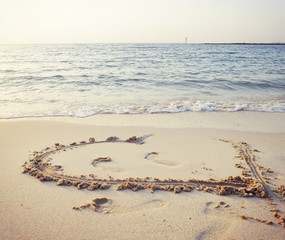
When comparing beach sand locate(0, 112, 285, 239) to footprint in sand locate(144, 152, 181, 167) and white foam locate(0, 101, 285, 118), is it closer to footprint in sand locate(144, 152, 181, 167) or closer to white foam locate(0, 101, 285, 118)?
footprint in sand locate(144, 152, 181, 167)

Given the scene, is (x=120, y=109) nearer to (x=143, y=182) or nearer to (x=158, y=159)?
(x=158, y=159)

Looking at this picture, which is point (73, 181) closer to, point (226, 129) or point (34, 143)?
point (34, 143)

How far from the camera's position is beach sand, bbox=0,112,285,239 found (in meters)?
1.91

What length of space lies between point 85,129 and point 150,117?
175 cm

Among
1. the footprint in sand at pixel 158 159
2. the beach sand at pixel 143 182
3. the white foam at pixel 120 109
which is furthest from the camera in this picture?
the white foam at pixel 120 109

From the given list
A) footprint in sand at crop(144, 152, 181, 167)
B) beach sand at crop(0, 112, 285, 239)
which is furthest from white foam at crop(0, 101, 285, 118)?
footprint in sand at crop(144, 152, 181, 167)

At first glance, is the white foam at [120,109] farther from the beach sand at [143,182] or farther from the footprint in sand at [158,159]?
the footprint in sand at [158,159]

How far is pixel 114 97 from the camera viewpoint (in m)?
7.55

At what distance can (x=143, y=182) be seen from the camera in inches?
102

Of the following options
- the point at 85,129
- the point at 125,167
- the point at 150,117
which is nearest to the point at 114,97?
the point at 150,117

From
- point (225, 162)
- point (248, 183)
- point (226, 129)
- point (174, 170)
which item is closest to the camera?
point (248, 183)

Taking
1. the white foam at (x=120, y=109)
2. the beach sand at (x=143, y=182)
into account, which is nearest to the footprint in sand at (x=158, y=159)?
the beach sand at (x=143, y=182)

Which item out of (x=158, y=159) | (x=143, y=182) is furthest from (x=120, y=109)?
(x=143, y=182)

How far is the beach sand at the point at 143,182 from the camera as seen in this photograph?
1.91 m
